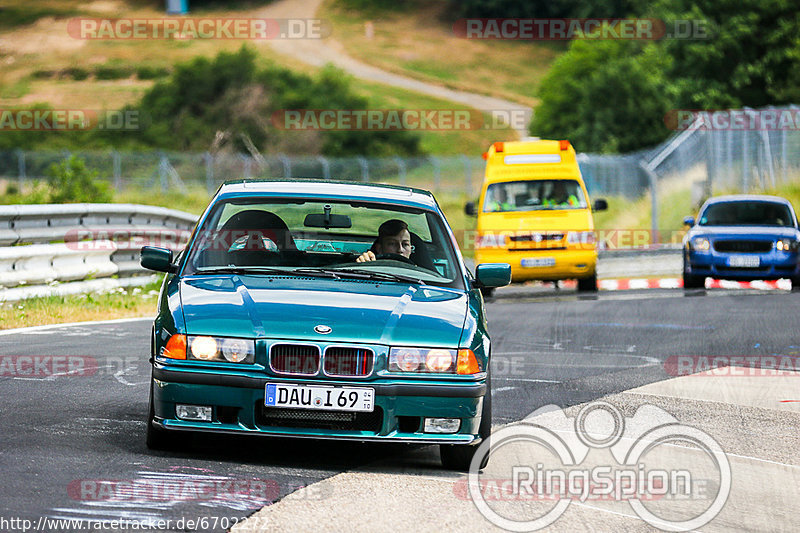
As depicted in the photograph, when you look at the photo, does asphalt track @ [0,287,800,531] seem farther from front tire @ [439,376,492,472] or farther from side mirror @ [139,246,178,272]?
side mirror @ [139,246,178,272]

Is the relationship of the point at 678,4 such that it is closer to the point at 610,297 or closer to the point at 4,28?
the point at 610,297

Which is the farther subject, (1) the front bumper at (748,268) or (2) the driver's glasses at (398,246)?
(1) the front bumper at (748,268)

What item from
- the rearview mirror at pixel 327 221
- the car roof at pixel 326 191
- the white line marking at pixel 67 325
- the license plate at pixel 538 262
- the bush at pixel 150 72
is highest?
the bush at pixel 150 72

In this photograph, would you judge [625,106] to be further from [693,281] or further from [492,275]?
[492,275]

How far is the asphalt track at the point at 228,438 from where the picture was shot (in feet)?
20.4

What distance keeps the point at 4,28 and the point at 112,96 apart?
97.0ft

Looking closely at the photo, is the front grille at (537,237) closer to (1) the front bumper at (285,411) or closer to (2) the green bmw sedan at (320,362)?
(2) the green bmw sedan at (320,362)

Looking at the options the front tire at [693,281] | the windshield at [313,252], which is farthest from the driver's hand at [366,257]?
the front tire at [693,281]

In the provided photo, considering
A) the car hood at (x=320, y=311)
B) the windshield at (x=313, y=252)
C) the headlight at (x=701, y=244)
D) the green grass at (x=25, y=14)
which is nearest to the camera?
the car hood at (x=320, y=311)

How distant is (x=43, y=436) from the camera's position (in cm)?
766

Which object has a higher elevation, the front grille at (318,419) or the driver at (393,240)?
the driver at (393,240)

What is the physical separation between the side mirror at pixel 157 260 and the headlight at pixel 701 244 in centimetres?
1517

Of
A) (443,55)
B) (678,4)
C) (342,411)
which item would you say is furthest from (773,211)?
(443,55)

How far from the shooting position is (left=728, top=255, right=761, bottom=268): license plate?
71.8ft
